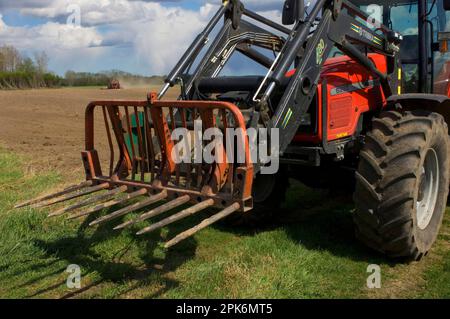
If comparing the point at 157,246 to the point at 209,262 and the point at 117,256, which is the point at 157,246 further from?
the point at 209,262

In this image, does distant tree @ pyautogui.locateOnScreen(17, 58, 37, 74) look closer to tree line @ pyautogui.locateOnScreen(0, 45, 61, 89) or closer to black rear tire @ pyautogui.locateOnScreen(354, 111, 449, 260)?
tree line @ pyautogui.locateOnScreen(0, 45, 61, 89)

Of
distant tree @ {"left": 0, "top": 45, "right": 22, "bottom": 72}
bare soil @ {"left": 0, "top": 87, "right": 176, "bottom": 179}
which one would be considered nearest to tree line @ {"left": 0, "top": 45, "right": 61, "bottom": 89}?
distant tree @ {"left": 0, "top": 45, "right": 22, "bottom": 72}

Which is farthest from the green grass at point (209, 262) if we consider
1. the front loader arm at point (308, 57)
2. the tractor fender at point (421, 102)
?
the tractor fender at point (421, 102)

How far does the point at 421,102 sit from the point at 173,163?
2.37 metres

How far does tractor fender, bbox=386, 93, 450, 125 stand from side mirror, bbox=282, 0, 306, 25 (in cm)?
113

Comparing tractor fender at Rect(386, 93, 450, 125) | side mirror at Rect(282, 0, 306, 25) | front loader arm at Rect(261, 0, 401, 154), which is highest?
side mirror at Rect(282, 0, 306, 25)

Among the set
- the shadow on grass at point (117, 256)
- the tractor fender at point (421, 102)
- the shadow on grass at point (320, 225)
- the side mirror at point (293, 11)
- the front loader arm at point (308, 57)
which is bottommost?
the shadow on grass at point (320, 225)

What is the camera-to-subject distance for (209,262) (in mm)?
4250

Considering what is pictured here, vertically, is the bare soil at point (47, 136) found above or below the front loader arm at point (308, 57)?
below

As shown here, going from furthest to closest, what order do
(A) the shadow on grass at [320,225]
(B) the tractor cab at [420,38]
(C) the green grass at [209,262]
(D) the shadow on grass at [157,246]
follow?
(B) the tractor cab at [420,38] → (A) the shadow on grass at [320,225] → (D) the shadow on grass at [157,246] → (C) the green grass at [209,262]

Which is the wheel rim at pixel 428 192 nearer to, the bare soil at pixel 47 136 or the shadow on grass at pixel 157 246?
the shadow on grass at pixel 157 246

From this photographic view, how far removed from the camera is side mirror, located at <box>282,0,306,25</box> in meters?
4.29

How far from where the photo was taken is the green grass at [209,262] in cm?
376

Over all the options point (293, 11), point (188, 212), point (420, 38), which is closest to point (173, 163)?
point (188, 212)
